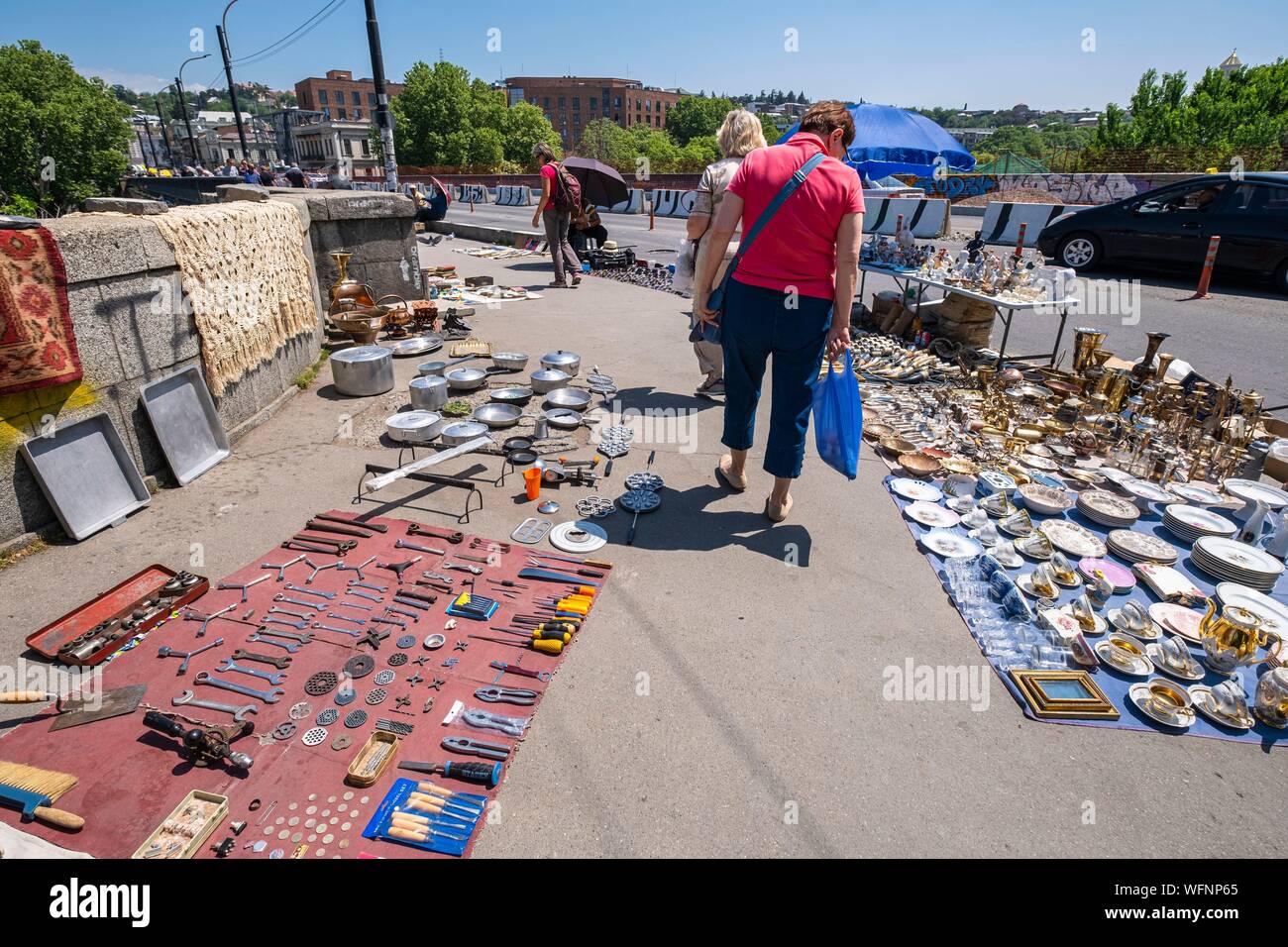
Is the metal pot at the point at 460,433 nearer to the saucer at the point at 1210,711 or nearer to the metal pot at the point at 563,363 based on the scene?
the metal pot at the point at 563,363

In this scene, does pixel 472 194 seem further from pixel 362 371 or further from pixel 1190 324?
pixel 1190 324

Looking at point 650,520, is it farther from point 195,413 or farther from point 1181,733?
point 195,413

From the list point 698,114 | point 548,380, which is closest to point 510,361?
point 548,380

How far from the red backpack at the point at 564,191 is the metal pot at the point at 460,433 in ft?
24.1

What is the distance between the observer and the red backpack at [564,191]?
36.6 feet

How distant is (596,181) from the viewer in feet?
45.5

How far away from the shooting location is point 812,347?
400 centimetres

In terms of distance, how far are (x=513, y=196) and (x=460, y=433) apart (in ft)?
111

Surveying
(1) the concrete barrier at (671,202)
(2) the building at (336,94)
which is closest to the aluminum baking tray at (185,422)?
(1) the concrete barrier at (671,202)

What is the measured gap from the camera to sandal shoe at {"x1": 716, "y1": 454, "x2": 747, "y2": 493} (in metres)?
5.00

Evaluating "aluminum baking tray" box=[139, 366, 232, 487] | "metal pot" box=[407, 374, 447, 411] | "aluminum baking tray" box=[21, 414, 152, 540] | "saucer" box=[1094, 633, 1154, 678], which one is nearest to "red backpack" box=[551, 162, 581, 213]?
"metal pot" box=[407, 374, 447, 411]

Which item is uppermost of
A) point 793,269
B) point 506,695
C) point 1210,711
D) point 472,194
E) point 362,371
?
point 472,194
